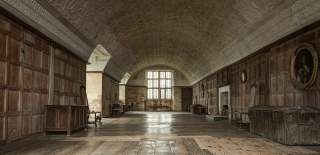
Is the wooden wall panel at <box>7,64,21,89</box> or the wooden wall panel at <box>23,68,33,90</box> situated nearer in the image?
the wooden wall panel at <box>7,64,21,89</box>

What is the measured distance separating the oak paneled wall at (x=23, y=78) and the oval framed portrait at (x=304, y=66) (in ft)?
22.6

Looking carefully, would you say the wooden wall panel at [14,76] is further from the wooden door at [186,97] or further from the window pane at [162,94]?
the window pane at [162,94]

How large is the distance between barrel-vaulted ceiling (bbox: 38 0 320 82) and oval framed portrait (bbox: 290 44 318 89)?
0.65m

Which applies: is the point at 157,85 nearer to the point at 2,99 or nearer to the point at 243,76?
the point at 243,76

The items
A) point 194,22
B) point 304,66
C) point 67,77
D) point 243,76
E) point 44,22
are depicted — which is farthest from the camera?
point 194,22

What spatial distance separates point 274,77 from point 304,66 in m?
2.12

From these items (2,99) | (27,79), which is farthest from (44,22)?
(2,99)

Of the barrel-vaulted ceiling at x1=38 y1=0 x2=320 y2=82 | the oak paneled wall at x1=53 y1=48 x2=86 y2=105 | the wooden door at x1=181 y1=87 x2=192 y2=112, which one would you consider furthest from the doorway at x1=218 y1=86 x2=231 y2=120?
the wooden door at x1=181 y1=87 x2=192 y2=112

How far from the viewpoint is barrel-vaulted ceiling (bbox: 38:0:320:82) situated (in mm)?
8547

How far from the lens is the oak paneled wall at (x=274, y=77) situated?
774 centimetres

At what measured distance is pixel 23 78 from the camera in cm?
775

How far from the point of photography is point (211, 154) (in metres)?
5.86

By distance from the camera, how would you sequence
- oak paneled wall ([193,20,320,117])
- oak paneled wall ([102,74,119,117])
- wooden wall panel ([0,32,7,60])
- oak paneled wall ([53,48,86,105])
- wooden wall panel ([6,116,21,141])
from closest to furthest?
wooden wall panel ([0,32,7,60]), wooden wall panel ([6,116,21,141]), oak paneled wall ([193,20,320,117]), oak paneled wall ([53,48,86,105]), oak paneled wall ([102,74,119,117])

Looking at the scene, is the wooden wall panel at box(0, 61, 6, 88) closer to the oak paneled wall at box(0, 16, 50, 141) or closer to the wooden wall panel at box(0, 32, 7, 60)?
the oak paneled wall at box(0, 16, 50, 141)
